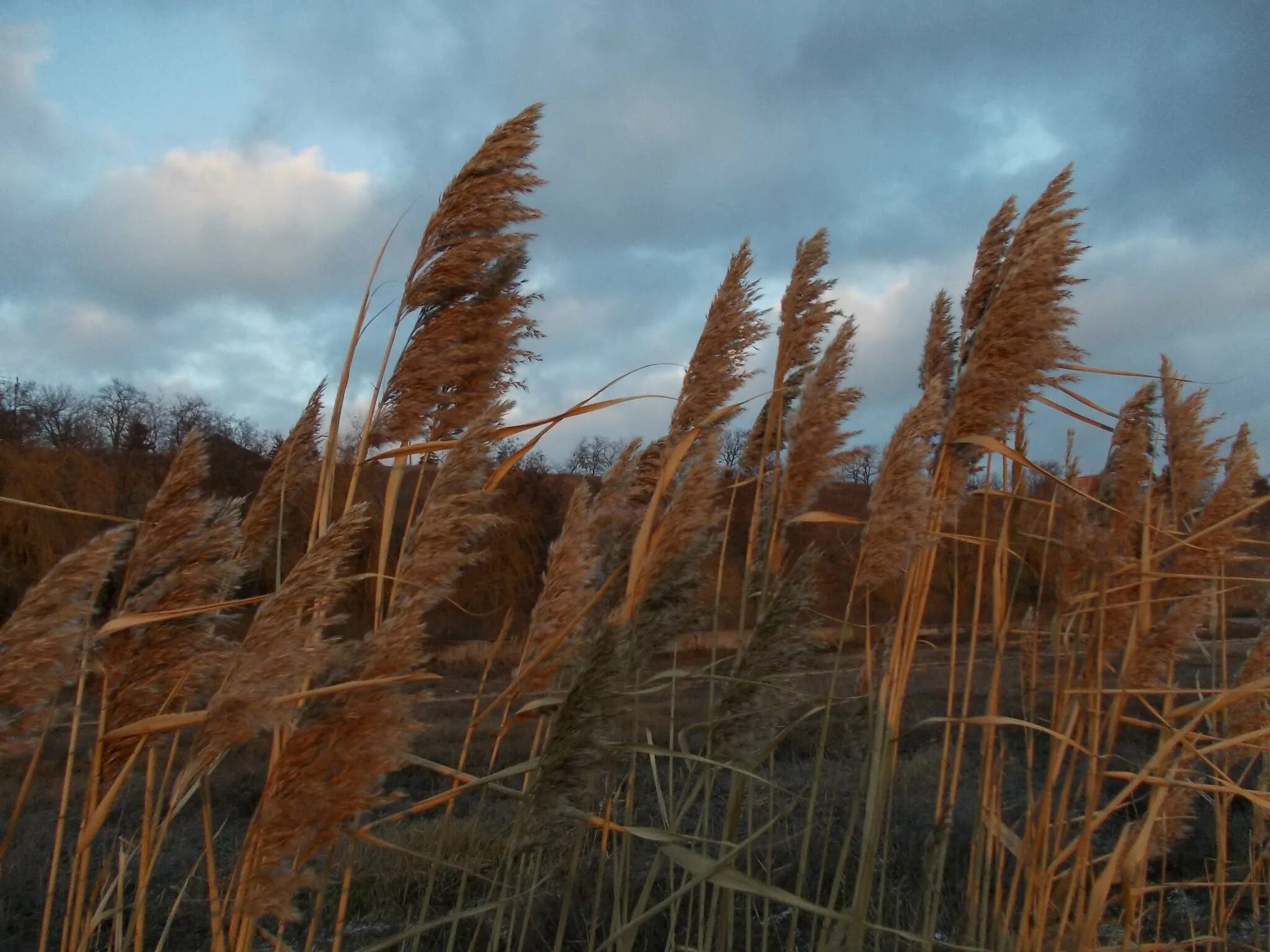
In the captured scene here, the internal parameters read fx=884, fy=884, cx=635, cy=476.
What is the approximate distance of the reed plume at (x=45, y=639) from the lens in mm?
1858

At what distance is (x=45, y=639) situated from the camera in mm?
1871

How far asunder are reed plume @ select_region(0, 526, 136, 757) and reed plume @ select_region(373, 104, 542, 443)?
70 centimetres

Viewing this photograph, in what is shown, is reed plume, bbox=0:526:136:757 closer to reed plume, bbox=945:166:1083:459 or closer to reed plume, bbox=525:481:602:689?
reed plume, bbox=525:481:602:689

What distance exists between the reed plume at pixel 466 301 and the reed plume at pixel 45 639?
70 cm

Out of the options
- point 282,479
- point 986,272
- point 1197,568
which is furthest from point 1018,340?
point 282,479

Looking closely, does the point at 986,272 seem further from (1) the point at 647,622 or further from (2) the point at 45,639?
(2) the point at 45,639

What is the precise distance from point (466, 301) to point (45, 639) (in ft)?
4.06

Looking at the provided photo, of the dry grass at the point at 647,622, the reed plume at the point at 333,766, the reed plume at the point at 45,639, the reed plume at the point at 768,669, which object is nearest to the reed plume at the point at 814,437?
the dry grass at the point at 647,622

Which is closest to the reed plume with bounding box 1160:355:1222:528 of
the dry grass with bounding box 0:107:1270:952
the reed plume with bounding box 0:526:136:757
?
the dry grass with bounding box 0:107:1270:952

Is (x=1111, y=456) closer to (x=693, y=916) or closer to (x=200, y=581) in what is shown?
(x=200, y=581)

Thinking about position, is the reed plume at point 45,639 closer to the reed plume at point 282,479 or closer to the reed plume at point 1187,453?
the reed plume at point 282,479

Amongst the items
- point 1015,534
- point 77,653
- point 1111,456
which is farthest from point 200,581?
point 1111,456

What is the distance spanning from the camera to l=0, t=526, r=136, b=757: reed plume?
1.86 m

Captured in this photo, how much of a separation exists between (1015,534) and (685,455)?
1.01m
